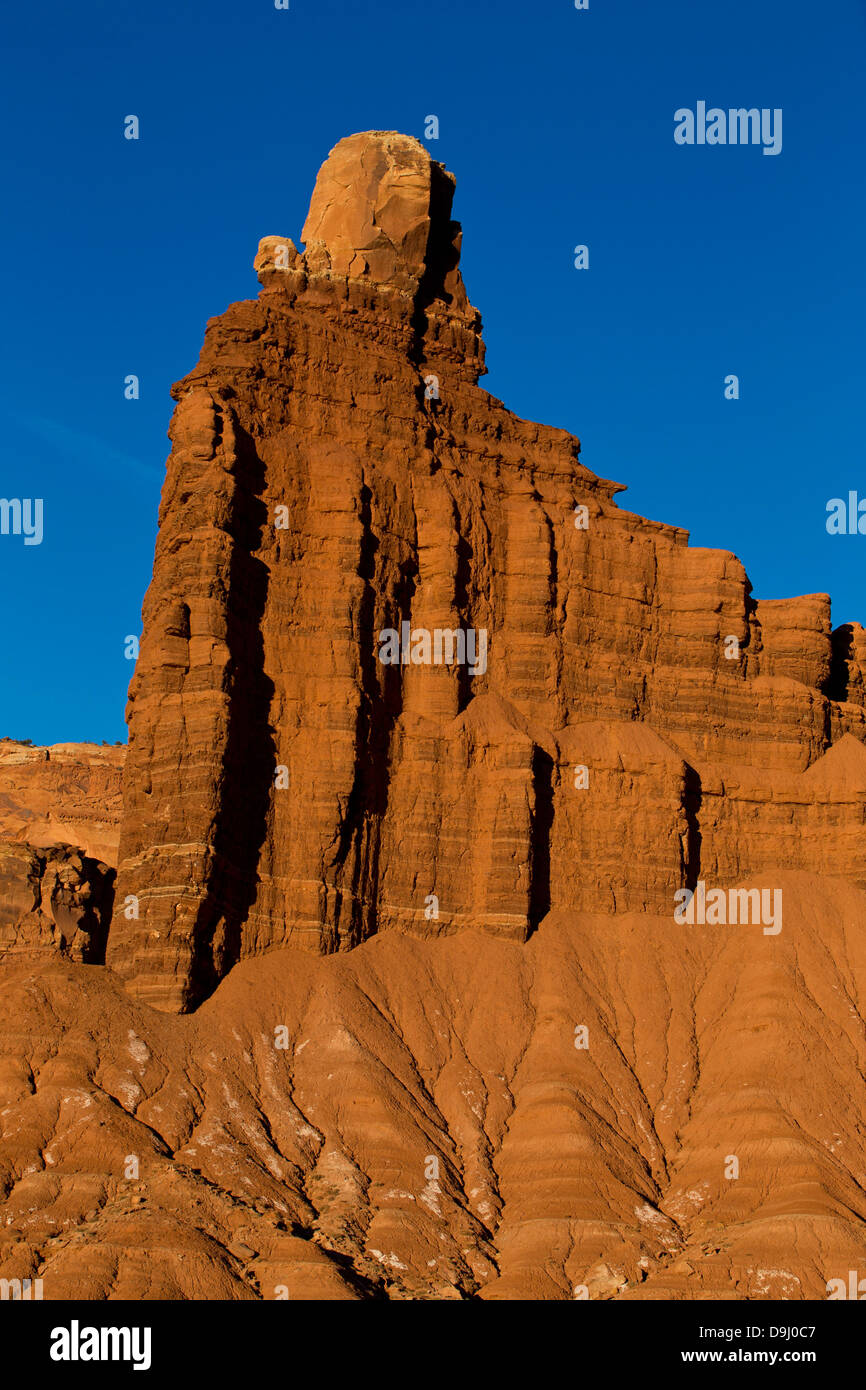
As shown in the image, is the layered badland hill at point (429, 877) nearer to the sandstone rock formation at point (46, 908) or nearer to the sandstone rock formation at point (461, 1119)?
the sandstone rock formation at point (461, 1119)

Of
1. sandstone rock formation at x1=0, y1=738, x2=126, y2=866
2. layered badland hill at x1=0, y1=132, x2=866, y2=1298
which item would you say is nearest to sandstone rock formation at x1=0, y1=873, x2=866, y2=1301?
layered badland hill at x1=0, y1=132, x2=866, y2=1298

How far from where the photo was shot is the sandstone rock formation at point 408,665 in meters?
80.7

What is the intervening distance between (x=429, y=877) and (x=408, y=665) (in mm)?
9322

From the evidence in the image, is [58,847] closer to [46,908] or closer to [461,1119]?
[46,908]

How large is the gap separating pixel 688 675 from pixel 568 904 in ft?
44.0

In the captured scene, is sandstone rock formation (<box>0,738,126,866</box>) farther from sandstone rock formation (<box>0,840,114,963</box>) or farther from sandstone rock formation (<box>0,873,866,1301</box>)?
sandstone rock formation (<box>0,873,866,1301</box>)

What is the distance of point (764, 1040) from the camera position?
3182 inches

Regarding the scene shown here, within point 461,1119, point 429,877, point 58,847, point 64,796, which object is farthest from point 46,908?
point 64,796

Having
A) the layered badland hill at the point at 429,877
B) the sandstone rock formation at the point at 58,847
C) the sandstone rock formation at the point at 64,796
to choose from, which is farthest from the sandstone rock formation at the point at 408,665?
the sandstone rock formation at the point at 64,796

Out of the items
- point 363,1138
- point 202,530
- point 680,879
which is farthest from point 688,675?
point 363,1138

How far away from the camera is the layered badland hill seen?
223 feet

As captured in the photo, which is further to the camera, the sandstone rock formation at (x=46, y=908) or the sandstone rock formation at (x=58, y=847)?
the sandstone rock formation at (x=58, y=847)

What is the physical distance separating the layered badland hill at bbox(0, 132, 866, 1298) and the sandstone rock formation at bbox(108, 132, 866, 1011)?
170 mm

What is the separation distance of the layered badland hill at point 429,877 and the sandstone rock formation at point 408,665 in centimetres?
17
